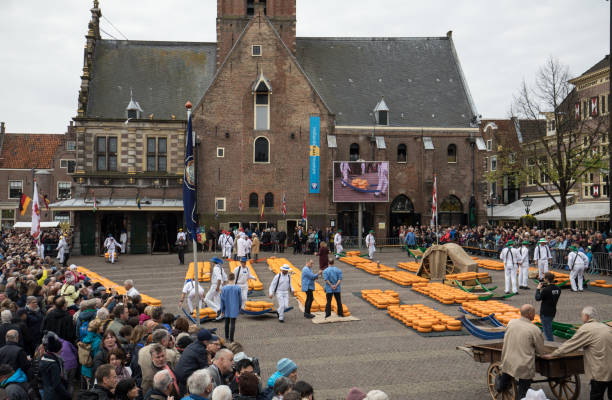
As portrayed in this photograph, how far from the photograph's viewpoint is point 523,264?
2059cm

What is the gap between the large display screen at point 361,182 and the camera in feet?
128

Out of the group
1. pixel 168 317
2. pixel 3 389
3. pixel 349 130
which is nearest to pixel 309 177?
pixel 349 130

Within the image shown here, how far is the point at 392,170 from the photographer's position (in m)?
42.4

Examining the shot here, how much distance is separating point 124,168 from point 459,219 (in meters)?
27.8

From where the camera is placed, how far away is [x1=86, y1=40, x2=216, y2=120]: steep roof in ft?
131

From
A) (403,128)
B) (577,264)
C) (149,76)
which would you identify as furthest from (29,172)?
(577,264)

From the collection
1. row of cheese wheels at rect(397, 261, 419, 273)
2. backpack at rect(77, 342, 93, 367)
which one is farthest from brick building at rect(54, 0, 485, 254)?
backpack at rect(77, 342, 93, 367)

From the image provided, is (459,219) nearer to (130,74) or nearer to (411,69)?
(411,69)

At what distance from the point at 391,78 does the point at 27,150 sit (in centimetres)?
4553

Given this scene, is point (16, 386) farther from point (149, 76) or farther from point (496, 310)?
point (149, 76)

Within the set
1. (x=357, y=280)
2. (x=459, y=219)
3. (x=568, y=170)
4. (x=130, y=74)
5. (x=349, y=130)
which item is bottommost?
(x=357, y=280)

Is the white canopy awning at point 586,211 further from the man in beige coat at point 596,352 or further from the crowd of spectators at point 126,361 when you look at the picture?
the crowd of spectators at point 126,361

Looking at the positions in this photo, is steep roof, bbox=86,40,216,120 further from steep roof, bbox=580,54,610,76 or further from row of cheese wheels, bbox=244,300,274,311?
steep roof, bbox=580,54,610,76

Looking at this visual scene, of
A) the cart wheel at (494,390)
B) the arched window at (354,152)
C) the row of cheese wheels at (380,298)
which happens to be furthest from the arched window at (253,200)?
the cart wheel at (494,390)
